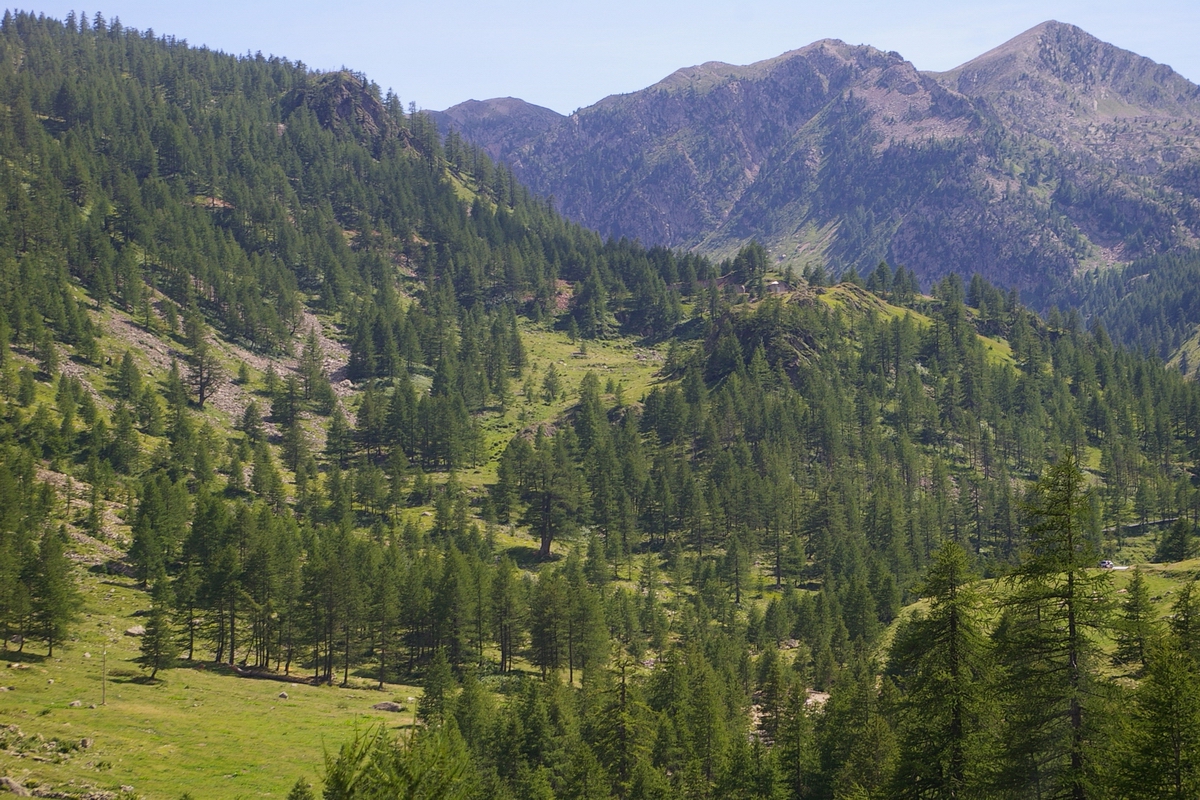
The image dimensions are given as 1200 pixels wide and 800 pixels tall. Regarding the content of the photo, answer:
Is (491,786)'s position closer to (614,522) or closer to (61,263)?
(614,522)

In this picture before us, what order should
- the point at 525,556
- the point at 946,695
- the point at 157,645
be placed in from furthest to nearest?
the point at 525,556, the point at 157,645, the point at 946,695

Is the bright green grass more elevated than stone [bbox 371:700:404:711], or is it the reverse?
the bright green grass

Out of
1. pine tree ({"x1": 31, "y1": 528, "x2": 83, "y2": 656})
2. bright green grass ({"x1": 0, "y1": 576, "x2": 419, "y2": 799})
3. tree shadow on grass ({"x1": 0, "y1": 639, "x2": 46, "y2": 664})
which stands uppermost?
pine tree ({"x1": 31, "y1": 528, "x2": 83, "y2": 656})

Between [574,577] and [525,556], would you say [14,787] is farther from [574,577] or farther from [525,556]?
[525,556]

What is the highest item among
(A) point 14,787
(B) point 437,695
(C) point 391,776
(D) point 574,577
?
(D) point 574,577

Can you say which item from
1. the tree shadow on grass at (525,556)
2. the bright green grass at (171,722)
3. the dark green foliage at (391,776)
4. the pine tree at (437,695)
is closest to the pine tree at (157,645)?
the bright green grass at (171,722)

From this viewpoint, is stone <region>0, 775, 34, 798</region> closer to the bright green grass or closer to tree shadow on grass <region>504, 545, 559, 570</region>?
the bright green grass

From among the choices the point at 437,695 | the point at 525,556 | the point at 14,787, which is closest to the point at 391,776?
the point at 14,787

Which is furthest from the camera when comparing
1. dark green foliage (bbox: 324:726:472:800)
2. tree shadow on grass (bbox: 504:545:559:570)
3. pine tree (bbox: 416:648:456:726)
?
tree shadow on grass (bbox: 504:545:559:570)

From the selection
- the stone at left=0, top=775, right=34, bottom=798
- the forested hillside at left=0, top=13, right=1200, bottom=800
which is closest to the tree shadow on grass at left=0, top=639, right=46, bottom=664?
the forested hillside at left=0, top=13, right=1200, bottom=800

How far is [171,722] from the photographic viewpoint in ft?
227

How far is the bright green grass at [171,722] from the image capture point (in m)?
58.2

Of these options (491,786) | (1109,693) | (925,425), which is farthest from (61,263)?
(1109,693)

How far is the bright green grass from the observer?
58.2 meters
